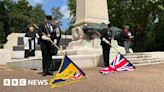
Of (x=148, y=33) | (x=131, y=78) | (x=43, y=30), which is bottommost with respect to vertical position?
(x=148, y=33)

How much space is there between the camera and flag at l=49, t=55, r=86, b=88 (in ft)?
27.4

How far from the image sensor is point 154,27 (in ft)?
114

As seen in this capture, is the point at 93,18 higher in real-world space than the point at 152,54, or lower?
higher

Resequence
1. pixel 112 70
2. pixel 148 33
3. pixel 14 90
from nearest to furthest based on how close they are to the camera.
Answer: pixel 14 90 → pixel 112 70 → pixel 148 33

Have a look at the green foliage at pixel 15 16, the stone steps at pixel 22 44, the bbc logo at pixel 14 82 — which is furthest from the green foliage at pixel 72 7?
the bbc logo at pixel 14 82

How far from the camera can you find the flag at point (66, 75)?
27.4ft

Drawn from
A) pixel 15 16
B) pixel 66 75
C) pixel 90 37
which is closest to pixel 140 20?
pixel 90 37

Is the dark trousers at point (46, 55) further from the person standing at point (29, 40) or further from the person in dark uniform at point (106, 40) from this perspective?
the person standing at point (29, 40)

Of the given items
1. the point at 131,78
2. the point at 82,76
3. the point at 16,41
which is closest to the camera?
the point at 82,76

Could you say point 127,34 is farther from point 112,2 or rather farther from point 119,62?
point 112,2

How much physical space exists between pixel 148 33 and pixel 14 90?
29561 millimetres

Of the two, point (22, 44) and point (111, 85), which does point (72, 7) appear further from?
point (111, 85)

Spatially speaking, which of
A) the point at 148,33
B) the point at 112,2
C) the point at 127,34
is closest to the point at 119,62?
the point at 127,34

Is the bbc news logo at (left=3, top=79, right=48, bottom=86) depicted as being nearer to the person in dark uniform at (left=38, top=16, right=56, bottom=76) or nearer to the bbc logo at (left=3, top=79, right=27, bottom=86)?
the bbc logo at (left=3, top=79, right=27, bottom=86)
